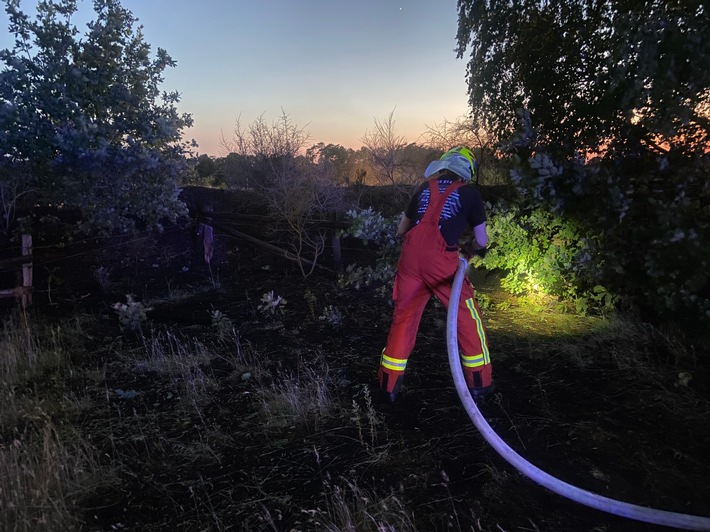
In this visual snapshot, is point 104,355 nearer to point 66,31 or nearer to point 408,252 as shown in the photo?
point 408,252

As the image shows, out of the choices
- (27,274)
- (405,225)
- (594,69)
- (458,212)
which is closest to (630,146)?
A: (594,69)

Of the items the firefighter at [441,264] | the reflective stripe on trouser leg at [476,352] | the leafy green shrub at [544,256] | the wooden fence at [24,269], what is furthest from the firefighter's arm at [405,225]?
the wooden fence at [24,269]

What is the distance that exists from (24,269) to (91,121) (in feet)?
7.18

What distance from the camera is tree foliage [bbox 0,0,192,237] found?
17.1 ft

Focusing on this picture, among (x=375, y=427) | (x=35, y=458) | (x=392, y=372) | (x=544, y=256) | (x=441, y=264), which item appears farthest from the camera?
(x=544, y=256)

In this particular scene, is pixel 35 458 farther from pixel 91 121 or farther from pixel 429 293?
pixel 91 121

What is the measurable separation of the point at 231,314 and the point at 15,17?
4.34 m

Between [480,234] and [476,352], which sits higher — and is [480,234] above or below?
above

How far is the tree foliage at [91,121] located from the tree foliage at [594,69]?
15.0ft

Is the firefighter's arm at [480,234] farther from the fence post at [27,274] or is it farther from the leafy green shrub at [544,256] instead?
the fence post at [27,274]

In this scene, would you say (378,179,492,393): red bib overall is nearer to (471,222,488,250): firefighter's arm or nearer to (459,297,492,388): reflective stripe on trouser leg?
(459,297,492,388): reflective stripe on trouser leg

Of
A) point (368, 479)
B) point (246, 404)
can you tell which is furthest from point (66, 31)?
point (368, 479)

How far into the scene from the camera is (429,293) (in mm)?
3277

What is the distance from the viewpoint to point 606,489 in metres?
2.28
